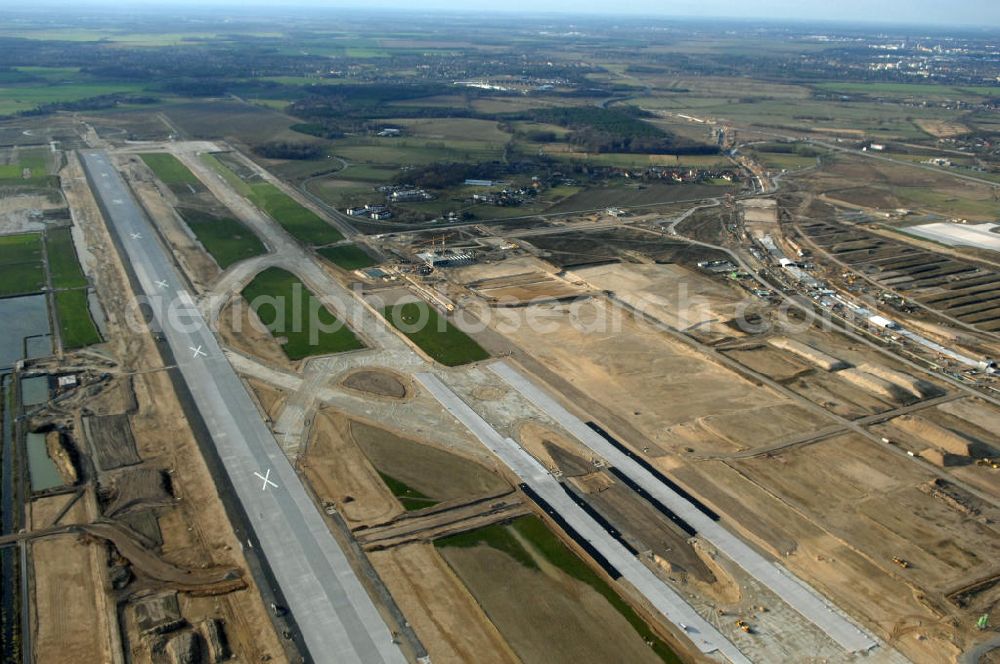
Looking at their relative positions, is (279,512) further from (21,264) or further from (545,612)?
(21,264)

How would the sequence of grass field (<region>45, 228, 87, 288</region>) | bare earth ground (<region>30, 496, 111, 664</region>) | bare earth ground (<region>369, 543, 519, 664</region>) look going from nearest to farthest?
bare earth ground (<region>30, 496, 111, 664</region>) → bare earth ground (<region>369, 543, 519, 664</region>) → grass field (<region>45, 228, 87, 288</region>)

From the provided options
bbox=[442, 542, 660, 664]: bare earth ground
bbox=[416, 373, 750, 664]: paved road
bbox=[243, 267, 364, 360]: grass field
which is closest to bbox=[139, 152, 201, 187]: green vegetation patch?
bbox=[243, 267, 364, 360]: grass field

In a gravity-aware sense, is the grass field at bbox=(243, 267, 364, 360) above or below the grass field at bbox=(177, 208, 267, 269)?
below

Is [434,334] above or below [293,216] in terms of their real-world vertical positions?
below

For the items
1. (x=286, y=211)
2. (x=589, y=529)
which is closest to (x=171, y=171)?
(x=286, y=211)

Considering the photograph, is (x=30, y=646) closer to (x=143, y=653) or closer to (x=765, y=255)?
(x=143, y=653)

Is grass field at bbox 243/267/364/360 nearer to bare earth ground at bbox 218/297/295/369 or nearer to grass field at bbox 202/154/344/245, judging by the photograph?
bare earth ground at bbox 218/297/295/369

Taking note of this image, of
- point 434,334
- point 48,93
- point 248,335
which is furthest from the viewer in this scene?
point 48,93
